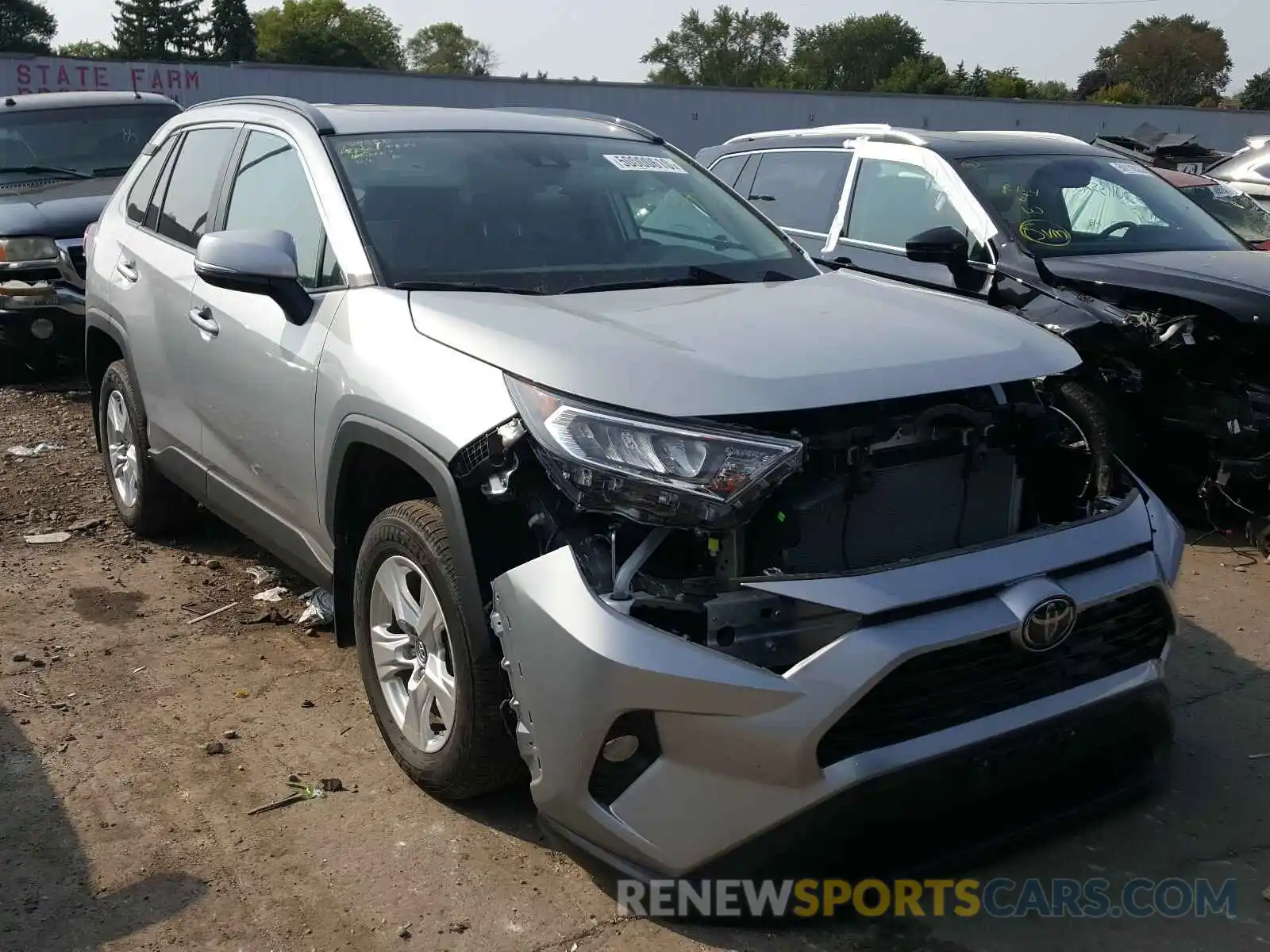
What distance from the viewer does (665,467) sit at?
103 inches

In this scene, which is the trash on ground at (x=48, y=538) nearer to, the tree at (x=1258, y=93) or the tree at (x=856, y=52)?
the tree at (x=1258, y=93)

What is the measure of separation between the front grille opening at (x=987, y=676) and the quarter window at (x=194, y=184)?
3150 mm

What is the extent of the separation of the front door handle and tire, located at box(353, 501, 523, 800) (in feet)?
3.91

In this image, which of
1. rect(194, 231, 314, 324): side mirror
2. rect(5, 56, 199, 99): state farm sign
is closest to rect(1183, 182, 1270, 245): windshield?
rect(194, 231, 314, 324): side mirror

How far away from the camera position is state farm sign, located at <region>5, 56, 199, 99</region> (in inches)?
1013

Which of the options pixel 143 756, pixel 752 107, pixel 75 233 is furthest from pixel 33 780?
pixel 752 107

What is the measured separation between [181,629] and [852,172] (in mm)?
4457

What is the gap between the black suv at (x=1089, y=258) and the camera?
211 inches

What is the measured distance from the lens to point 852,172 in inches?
277

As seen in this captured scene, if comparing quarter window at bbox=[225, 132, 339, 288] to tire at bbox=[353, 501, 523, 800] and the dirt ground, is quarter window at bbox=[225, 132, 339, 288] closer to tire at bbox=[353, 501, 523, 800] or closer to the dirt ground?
tire at bbox=[353, 501, 523, 800]

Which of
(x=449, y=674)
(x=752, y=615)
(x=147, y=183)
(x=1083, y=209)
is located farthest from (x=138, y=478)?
(x=1083, y=209)

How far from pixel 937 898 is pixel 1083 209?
460cm

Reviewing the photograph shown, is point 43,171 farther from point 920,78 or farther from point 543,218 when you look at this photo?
point 920,78

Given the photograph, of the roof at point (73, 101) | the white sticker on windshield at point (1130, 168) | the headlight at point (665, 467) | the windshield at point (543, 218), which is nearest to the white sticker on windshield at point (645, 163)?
the windshield at point (543, 218)
